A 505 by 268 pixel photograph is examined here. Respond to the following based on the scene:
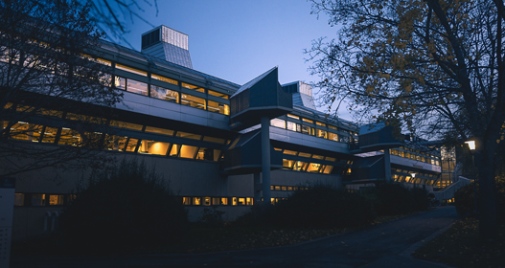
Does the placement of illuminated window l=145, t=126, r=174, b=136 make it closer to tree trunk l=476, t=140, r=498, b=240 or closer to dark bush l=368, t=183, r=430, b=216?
dark bush l=368, t=183, r=430, b=216

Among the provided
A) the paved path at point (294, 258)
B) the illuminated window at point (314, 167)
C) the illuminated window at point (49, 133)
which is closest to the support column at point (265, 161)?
the paved path at point (294, 258)

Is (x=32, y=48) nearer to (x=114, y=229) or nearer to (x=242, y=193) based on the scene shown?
(x=114, y=229)

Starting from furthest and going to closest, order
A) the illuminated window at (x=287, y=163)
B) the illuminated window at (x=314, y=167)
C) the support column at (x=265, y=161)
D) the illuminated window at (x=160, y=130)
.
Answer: the illuminated window at (x=314, y=167) < the illuminated window at (x=287, y=163) < the support column at (x=265, y=161) < the illuminated window at (x=160, y=130)

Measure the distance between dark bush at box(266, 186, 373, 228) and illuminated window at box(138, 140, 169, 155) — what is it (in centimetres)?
899

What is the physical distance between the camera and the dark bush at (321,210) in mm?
22219

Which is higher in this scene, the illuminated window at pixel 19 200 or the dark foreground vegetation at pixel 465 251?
the illuminated window at pixel 19 200

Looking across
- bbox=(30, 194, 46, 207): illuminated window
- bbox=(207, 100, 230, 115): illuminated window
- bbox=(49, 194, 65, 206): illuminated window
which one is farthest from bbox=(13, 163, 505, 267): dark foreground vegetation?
bbox=(207, 100, 230, 115): illuminated window

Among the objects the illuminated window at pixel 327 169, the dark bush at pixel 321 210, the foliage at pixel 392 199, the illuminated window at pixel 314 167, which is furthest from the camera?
the illuminated window at pixel 327 169

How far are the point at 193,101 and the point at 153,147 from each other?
4409 millimetres

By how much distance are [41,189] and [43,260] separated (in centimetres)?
931

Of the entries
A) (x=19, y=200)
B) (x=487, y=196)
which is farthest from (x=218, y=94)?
(x=487, y=196)

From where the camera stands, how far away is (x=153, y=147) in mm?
26938

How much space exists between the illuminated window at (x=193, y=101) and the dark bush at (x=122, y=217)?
1255 cm

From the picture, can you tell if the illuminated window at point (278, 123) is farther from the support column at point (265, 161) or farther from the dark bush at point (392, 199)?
the dark bush at point (392, 199)
